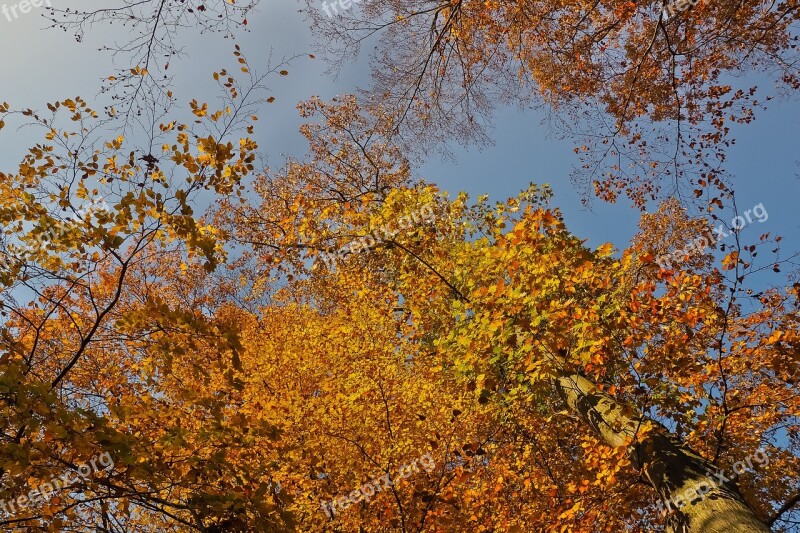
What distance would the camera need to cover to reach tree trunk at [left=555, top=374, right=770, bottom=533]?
482cm

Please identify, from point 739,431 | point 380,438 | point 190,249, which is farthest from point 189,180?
point 739,431

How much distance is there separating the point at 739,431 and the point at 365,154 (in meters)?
12.5

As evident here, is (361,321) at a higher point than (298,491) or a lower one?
higher

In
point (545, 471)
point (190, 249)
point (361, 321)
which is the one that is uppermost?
point (361, 321)

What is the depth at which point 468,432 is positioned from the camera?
11.1 m

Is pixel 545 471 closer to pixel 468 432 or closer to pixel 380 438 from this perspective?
pixel 468 432

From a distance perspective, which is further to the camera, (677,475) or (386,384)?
(386,384)

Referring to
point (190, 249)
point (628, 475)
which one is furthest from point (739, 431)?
point (190, 249)

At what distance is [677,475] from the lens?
18.5ft

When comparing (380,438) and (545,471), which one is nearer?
(380,438)

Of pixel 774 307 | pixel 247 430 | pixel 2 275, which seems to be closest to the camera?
pixel 2 275

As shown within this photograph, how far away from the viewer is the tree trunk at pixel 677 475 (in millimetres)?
4816

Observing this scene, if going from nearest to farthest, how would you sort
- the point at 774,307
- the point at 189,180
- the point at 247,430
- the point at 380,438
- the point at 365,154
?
the point at 247,430 < the point at 189,180 < the point at 774,307 < the point at 380,438 < the point at 365,154

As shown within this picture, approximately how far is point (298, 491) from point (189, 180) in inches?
281
